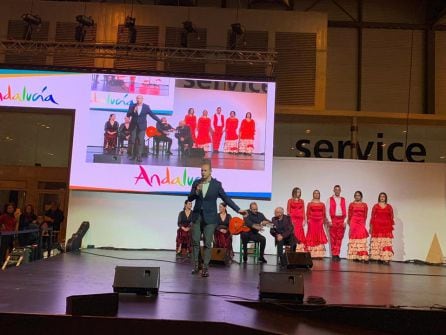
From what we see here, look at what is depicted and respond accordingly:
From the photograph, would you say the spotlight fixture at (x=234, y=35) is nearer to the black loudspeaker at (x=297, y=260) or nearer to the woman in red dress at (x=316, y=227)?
the woman in red dress at (x=316, y=227)

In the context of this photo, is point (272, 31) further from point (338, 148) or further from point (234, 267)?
point (234, 267)

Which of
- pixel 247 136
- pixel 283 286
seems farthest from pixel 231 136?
pixel 283 286

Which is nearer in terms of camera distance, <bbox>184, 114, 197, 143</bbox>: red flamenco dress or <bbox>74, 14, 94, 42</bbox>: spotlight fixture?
<bbox>184, 114, 197, 143</bbox>: red flamenco dress

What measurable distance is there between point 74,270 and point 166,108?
383cm

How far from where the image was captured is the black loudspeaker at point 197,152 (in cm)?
865

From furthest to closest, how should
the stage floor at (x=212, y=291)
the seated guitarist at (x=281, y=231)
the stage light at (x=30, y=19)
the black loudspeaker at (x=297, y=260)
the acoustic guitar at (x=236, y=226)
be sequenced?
the stage light at (x=30, y=19) < the acoustic guitar at (x=236, y=226) < the seated guitarist at (x=281, y=231) < the black loudspeaker at (x=297, y=260) < the stage floor at (x=212, y=291)

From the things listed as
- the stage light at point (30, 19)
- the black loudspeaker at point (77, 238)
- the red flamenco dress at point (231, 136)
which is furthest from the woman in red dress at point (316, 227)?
the stage light at point (30, 19)

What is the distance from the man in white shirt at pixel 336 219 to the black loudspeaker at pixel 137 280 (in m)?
6.10

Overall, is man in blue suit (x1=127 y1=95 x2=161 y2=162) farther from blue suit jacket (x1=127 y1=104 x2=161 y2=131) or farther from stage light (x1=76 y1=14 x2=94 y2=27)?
stage light (x1=76 y1=14 x2=94 y2=27)

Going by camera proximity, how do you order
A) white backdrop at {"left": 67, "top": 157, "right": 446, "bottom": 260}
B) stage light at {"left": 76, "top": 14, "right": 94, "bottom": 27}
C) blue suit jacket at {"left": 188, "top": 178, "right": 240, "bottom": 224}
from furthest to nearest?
1. white backdrop at {"left": 67, "top": 157, "right": 446, "bottom": 260}
2. stage light at {"left": 76, "top": 14, "right": 94, "bottom": 27}
3. blue suit jacket at {"left": 188, "top": 178, "right": 240, "bottom": 224}

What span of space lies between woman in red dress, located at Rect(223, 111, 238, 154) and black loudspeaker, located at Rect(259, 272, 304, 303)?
4.98 meters

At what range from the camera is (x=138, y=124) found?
8.59m

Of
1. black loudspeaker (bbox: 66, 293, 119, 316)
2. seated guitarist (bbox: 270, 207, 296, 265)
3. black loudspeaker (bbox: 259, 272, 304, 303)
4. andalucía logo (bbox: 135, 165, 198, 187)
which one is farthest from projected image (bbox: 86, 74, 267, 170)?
black loudspeaker (bbox: 66, 293, 119, 316)

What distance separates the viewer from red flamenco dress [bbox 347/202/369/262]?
936cm
